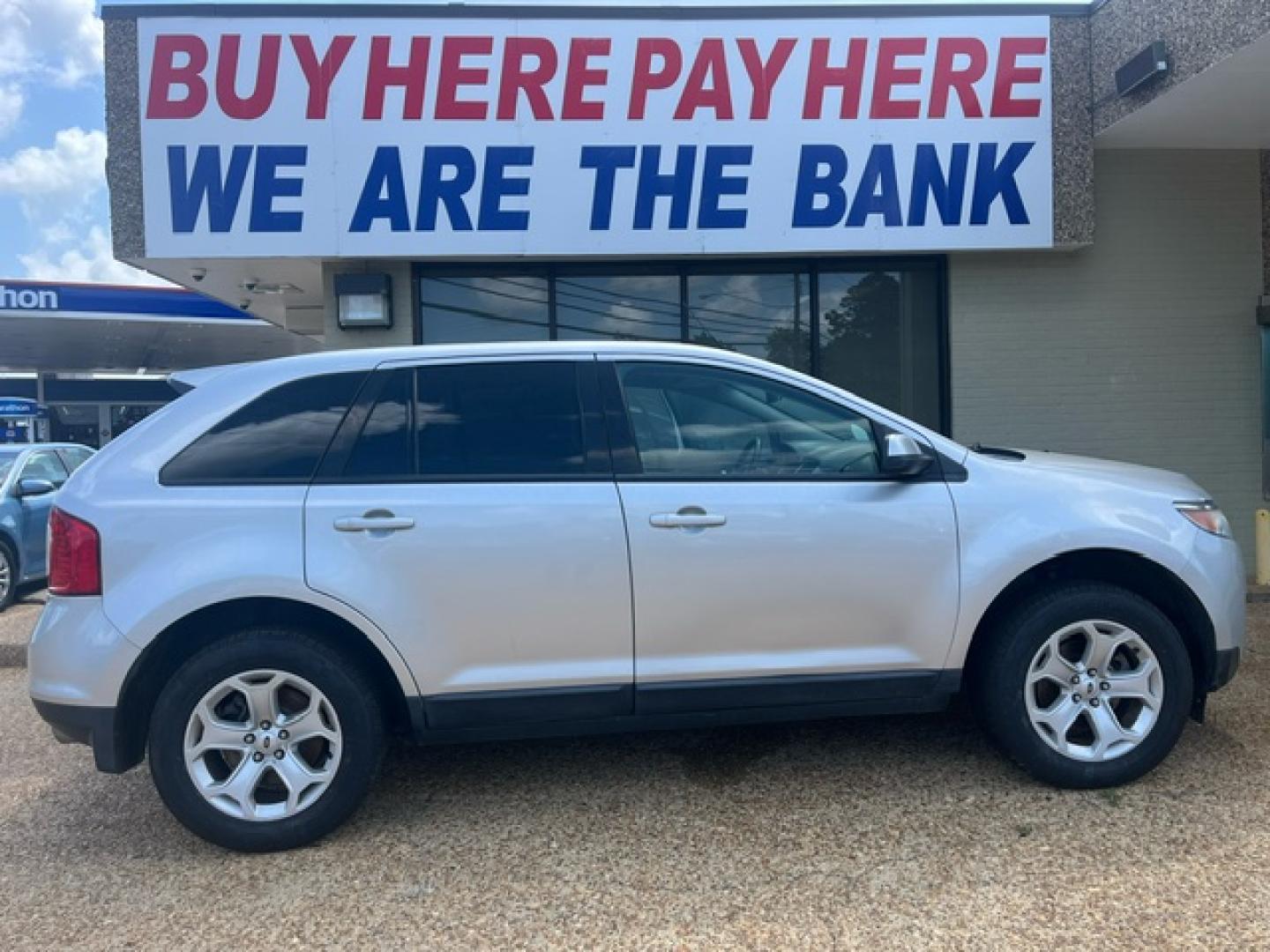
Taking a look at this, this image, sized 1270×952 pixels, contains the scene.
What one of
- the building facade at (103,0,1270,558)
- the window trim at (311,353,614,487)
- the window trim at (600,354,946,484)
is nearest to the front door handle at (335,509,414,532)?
the window trim at (311,353,614,487)

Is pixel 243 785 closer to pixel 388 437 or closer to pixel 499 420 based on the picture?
pixel 388 437

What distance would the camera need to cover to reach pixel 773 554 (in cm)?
359

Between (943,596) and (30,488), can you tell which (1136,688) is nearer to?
(943,596)

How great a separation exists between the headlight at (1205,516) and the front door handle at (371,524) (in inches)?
119

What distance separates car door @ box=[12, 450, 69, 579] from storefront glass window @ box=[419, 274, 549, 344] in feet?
12.6

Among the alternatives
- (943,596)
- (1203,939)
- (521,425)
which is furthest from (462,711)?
(1203,939)

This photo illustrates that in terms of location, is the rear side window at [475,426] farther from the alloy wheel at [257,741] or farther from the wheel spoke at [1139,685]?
the wheel spoke at [1139,685]

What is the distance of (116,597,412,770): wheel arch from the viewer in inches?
135

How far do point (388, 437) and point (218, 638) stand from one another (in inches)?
37.0

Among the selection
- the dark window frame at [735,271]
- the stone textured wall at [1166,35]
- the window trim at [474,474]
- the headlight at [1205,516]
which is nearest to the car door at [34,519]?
the dark window frame at [735,271]

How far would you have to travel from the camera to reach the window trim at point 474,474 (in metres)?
3.53

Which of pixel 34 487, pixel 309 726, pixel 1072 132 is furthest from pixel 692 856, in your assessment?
pixel 34 487

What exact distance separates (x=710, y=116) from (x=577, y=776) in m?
5.04

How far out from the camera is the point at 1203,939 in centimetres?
279
